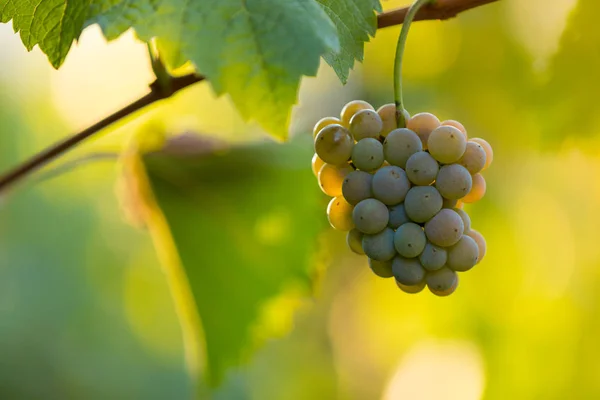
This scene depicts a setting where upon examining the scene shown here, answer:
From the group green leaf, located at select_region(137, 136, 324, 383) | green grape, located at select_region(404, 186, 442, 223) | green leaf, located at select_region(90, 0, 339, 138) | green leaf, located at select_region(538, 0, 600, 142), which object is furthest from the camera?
green leaf, located at select_region(137, 136, 324, 383)

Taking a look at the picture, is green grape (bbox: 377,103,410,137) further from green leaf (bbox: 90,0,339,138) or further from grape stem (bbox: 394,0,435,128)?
green leaf (bbox: 90,0,339,138)

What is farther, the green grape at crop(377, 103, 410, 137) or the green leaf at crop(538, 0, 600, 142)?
the green leaf at crop(538, 0, 600, 142)

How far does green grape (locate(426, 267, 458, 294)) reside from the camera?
0.66 m

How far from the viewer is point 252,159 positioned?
4.58 ft

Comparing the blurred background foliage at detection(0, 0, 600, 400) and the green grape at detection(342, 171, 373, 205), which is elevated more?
the green grape at detection(342, 171, 373, 205)

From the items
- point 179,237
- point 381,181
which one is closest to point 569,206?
point 179,237

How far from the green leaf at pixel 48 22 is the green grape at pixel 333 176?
10.9 inches

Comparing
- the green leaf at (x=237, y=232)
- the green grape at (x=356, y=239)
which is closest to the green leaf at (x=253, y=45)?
the green grape at (x=356, y=239)

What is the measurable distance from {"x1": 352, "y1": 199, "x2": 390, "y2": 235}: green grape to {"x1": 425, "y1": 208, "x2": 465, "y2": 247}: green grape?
0.14 feet

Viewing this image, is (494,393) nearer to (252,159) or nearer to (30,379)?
(252,159)

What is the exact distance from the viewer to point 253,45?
52 centimetres

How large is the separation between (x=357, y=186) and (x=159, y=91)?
0.29 metres

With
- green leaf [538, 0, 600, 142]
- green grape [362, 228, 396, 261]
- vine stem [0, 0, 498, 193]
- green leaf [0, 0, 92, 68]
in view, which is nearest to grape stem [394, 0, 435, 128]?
vine stem [0, 0, 498, 193]

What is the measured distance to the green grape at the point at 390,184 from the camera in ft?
2.07
